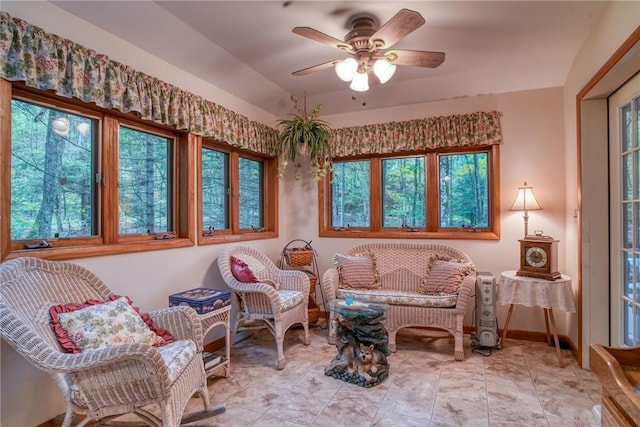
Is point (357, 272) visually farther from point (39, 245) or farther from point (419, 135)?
point (39, 245)

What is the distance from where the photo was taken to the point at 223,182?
3697mm

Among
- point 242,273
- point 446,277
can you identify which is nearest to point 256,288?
point 242,273

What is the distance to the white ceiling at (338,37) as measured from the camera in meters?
2.34

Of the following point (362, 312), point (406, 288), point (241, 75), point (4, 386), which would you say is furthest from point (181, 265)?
point (406, 288)

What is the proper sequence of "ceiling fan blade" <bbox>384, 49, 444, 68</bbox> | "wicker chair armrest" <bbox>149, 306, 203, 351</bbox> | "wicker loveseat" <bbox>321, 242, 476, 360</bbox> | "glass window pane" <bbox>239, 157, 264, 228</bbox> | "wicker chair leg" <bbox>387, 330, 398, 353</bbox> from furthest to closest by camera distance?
"glass window pane" <bbox>239, 157, 264, 228</bbox> < "wicker chair leg" <bbox>387, 330, 398, 353</bbox> < "wicker loveseat" <bbox>321, 242, 476, 360</bbox> < "ceiling fan blade" <bbox>384, 49, 444, 68</bbox> < "wicker chair armrest" <bbox>149, 306, 203, 351</bbox>

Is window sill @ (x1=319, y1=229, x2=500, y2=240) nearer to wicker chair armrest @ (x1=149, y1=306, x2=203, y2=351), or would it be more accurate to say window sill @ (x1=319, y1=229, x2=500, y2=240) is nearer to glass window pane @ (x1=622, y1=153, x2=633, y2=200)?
glass window pane @ (x1=622, y1=153, x2=633, y2=200)

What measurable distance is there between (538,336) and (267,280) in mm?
2807

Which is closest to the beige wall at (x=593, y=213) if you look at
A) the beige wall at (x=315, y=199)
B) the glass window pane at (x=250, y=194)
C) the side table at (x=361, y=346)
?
the beige wall at (x=315, y=199)

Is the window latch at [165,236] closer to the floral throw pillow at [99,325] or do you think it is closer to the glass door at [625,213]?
the floral throw pillow at [99,325]

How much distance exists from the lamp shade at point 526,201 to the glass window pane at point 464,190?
429mm

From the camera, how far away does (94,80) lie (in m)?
2.20

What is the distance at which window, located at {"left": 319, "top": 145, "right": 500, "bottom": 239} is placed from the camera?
12.3 feet

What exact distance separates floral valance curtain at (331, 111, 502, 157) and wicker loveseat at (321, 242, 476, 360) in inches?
45.0

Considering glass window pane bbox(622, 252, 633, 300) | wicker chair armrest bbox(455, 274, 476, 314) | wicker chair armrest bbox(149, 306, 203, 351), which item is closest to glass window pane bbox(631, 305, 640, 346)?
glass window pane bbox(622, 252, 633, 300)
